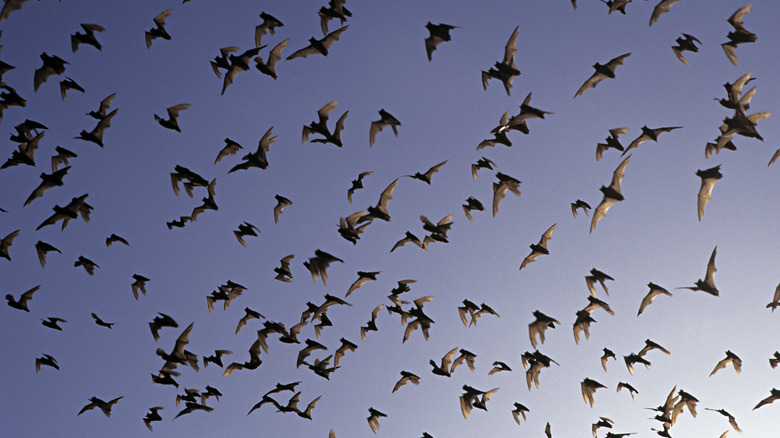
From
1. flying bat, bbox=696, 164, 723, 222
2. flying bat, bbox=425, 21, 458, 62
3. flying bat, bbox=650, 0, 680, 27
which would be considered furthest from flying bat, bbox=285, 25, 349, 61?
flying bat, bbox=696, 164, 723, 222

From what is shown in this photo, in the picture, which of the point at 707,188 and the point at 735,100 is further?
the point at 707,188

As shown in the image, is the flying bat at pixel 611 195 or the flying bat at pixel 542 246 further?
the flying bat at pixel 542 246

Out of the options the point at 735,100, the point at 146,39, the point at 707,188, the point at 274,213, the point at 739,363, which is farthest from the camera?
the point at 274,213

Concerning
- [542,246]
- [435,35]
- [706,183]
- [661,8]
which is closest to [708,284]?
[706,183]

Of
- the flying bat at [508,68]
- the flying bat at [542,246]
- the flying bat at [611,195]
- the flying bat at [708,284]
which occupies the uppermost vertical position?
the flying bat at [508,68]

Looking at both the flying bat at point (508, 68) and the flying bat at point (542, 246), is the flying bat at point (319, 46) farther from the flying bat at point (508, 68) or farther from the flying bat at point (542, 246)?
the flying bat at point (542, 246)

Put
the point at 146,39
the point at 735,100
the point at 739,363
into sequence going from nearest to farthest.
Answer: the point at 735,100, the point at 146,39, the point at 739,363

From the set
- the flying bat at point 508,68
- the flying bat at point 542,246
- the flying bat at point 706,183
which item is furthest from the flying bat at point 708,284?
the flying bat at point 508,68

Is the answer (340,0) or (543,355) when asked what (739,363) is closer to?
(543,355)

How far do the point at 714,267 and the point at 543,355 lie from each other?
24.4 ft

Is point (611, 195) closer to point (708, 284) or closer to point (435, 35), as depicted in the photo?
point (708, 284)

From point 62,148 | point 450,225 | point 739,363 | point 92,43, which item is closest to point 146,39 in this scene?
point 92,43

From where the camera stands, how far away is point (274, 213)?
100 feet

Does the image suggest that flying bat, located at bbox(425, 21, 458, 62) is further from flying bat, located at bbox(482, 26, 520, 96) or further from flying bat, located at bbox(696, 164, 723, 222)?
flying bat, located at bbox(696, 164, 723, 222)
